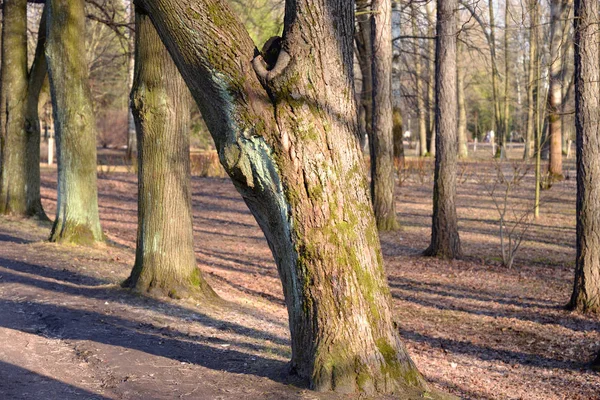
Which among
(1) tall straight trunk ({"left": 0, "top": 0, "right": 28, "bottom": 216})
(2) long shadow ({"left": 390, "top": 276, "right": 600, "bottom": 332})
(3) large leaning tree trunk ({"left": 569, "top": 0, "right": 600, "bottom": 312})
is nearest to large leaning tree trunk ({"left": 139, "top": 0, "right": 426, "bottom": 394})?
(2) long shadow ({"left": 390, "top": 276, "right": 600, "bottom": 332})

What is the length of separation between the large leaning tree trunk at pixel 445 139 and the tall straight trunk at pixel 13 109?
7722 millimetres

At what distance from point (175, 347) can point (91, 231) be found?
546 cm

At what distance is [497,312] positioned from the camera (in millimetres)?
9242

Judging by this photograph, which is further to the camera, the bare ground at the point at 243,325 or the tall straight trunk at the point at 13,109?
the tall straight trunk at the point at 13,109

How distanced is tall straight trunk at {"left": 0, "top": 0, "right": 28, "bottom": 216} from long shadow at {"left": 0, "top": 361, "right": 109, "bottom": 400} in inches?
346

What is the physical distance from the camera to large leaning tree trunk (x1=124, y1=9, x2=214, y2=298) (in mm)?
7496

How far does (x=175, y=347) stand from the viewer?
5.92 meters

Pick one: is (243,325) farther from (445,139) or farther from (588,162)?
(445,139)

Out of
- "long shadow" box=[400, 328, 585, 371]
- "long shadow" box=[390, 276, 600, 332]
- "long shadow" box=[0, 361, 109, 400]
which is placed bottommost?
"long shadow" box=[400, 328, 585, 371]

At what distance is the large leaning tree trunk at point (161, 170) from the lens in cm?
750

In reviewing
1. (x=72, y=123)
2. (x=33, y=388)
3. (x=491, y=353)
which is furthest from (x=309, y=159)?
(x=72, y=123)

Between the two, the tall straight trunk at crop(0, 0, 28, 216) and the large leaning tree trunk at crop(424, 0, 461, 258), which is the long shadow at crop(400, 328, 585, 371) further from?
the tall straight trunk at crop(0, 0, 28, 216)

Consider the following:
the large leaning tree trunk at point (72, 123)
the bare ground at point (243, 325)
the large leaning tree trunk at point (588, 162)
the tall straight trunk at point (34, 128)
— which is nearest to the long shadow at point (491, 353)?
the bare ground at point (243, 325)

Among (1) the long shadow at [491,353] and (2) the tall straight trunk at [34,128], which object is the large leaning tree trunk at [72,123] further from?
(1) the long shadow at [491,353]
